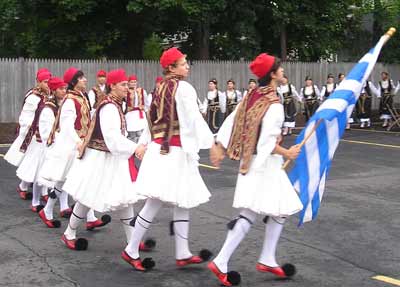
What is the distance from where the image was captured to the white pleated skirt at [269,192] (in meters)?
5.16

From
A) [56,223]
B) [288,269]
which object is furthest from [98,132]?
[288,269]

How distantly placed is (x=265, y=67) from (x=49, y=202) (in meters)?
3.45

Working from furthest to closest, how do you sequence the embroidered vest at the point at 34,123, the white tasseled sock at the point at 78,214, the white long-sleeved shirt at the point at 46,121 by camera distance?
the embroidered vest at the point at 34,123 < the white long-sleeved shirt at the point at 46,121 < the white tasseled sock at the point at 78,214

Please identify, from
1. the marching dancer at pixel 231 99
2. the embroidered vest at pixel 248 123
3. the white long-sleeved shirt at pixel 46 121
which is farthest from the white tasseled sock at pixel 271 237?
the marching dancer at pixel 231 99

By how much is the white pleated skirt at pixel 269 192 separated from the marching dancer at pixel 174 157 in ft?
1.71

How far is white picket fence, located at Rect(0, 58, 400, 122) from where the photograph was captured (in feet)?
64.6

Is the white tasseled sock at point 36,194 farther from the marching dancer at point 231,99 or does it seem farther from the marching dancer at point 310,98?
A: the marching dancer at point 310,98

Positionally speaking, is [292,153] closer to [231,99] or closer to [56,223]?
[56,223]

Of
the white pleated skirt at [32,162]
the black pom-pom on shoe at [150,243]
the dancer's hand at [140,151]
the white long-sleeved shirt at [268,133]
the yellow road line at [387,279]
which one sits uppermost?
the white long-sleeved shirt at [268,133]

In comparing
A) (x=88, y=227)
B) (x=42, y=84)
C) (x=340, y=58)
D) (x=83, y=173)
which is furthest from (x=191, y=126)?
(x=340, y=58)

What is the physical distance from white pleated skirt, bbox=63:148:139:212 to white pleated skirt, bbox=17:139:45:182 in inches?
97.1

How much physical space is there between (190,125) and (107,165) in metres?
1.05

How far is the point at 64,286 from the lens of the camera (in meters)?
5.30

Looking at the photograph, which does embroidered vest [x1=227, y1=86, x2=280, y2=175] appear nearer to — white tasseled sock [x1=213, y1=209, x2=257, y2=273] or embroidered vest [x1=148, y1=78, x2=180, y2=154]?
white tasseled sock [x1=213, y1=209, x2=257, y2=273]
